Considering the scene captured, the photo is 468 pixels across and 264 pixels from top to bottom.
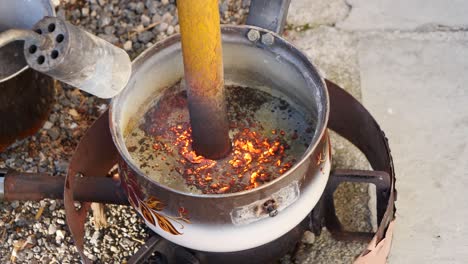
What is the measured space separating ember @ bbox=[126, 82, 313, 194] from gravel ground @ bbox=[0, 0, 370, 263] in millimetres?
298

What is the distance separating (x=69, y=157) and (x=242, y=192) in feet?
2.62

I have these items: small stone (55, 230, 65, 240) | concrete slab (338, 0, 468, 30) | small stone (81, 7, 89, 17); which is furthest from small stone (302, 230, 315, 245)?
small stone (81, 7, 89, 17)

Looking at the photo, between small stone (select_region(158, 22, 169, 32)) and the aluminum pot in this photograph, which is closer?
the aluminum pot

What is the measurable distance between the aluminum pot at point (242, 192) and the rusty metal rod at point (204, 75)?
6.5 inches

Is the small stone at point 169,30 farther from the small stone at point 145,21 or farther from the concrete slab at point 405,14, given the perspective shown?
the concrete slab at point 405,14

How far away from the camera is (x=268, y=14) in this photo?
5.61 ft

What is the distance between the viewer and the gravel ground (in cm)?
178

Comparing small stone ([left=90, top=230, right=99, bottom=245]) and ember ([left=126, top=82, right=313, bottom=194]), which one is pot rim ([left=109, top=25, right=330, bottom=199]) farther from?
small stone ([left=90, top=230, right=99, bottom=245])

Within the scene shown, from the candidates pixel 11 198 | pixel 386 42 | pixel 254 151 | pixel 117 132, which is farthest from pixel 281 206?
pixel 386 42

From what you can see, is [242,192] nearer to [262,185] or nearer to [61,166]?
[262,185]

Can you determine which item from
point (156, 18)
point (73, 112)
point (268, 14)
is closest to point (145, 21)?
point (156, 18)

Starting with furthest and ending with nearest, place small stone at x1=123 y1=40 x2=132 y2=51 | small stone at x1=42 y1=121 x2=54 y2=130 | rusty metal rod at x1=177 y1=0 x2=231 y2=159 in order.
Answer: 1. small stone at x1=123 y1=40 x2=132 y2=51
2. small stone at x1=42 y1=121 x2=54 y2=130
3. rusty metal rod at x1=177 y1=0 x2=231 y2=159

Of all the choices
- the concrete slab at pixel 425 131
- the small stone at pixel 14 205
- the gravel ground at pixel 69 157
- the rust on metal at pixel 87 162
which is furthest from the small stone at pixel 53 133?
the concrete slab at pixel 425 131

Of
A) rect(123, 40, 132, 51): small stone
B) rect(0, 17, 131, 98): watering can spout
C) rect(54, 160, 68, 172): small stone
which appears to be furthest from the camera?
rect(123, 40, 132, 51): small stone
